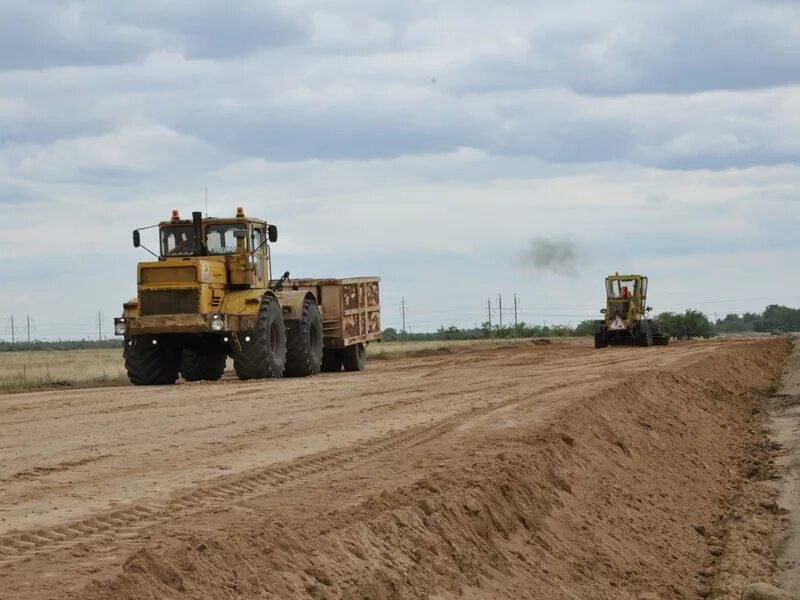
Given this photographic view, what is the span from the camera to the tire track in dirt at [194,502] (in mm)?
7496

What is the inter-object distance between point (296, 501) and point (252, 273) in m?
15.6

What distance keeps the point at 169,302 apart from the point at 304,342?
3383 millimetres

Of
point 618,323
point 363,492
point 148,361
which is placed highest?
point 618,323

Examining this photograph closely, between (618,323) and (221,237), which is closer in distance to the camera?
(221,237)

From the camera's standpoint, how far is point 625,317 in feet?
145

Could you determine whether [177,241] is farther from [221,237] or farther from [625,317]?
[625,317]

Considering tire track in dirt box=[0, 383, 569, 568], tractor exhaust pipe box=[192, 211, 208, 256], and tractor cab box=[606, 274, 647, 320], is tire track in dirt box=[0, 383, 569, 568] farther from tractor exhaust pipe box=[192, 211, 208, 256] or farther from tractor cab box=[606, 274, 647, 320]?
tractor cab box=[606, 274, 647, 320]

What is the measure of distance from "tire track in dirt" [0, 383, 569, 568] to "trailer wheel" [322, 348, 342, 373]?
A: 51.1ft

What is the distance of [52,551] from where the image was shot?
718 cm

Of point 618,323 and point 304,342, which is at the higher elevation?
point 618,323

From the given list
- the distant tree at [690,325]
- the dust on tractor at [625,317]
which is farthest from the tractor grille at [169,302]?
the distant tree at [690,325]

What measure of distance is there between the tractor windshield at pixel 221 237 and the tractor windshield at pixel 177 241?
385mm

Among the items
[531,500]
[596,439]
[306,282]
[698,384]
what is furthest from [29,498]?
[306,282]

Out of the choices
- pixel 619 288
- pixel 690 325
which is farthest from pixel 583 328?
pixel 619 288
